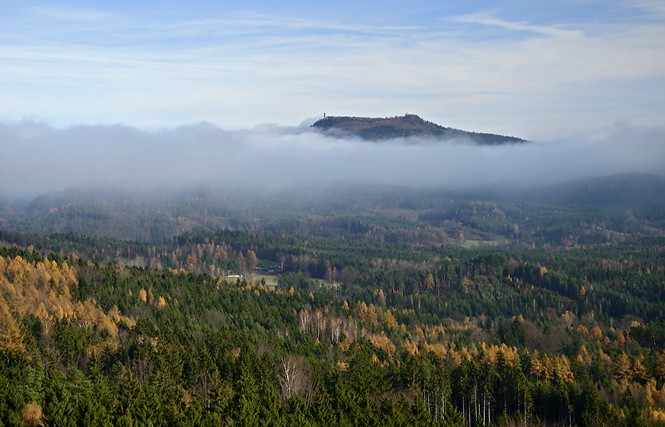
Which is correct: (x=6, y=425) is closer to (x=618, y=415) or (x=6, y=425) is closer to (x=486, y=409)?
(x=486, y=409)

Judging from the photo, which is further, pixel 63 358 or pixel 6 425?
pixel 63 358

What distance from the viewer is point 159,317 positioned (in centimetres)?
12575

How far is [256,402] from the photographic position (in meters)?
70.1

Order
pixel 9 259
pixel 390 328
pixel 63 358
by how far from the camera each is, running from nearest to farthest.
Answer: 1. pixel 63 358
2. pixel 9 259
3. pixel 390 328

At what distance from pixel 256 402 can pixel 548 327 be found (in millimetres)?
107124

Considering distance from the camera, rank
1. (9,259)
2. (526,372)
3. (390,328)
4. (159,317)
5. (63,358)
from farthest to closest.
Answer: (390,328), (9,259), (159,317), (526,372), (63,358)

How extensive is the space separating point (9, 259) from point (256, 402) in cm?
9034

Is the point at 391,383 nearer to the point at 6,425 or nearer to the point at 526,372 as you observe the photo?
the point at 526,372

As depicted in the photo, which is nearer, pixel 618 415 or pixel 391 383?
pixel 618 415

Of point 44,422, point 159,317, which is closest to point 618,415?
point 44,422

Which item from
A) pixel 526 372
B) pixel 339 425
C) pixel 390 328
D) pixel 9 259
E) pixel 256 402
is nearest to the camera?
pixel 339 425

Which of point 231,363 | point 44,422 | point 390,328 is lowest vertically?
point 390,328

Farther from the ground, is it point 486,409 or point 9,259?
point 9,259

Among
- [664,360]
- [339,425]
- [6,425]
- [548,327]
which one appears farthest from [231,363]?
[548,327]
